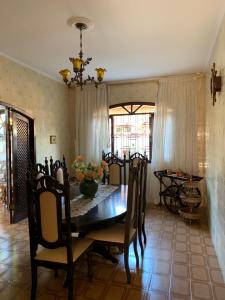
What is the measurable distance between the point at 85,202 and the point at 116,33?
7.01 feet

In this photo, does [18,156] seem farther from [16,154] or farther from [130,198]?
[130,198]

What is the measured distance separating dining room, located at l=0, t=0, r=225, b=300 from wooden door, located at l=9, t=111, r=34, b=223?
0.11 feet

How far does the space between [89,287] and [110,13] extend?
282 cm

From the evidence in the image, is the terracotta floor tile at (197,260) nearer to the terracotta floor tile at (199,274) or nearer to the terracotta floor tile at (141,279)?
the terracotta floor tile at (199,274)

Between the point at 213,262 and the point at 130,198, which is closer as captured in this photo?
the point at 130,198

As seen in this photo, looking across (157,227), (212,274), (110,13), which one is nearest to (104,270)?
(212,274)

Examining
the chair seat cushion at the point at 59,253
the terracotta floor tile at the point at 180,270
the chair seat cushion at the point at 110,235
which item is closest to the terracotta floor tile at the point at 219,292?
the terracotta floor tile at the point at 180,270

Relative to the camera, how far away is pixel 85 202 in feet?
8.91

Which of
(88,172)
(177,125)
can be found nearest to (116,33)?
(88,172)

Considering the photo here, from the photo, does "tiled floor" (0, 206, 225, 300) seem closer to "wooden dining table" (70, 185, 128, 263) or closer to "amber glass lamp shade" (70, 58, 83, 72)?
"wooden dining table" (70, 185, 128, 263)

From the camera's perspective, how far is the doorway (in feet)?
12.9

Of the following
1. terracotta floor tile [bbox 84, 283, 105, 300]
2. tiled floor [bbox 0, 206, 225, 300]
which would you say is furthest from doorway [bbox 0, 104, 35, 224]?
terracotta floor tile [bbox 84, 283, 105, 300]

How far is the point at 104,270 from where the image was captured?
258 cm

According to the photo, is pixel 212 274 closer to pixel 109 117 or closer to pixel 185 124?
pixel 185 124
